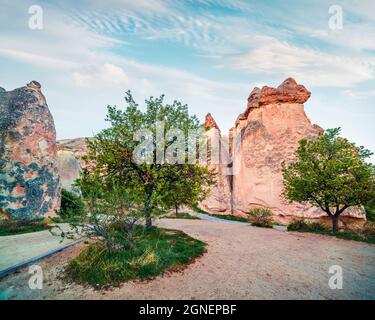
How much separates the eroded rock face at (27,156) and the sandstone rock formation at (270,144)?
18.3 m

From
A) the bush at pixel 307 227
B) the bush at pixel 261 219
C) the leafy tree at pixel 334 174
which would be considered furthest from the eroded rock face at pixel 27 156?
the bush at pixel 307 227

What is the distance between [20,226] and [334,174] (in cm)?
1771

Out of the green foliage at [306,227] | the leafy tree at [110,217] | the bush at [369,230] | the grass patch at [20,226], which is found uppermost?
the leafy tree at [110,217]

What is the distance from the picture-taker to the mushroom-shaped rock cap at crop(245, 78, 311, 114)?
22625 mm

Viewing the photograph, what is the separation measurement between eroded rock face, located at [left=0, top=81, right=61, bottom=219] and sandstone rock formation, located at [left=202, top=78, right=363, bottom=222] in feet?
60.1

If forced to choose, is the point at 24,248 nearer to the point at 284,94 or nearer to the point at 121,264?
the point at 121,264

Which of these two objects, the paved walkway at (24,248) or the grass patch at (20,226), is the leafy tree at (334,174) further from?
the grass patch at (20,226)

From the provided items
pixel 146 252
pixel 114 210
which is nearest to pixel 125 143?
pixel 114 210

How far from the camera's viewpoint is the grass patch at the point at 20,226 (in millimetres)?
11316

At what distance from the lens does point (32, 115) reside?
1515 cm

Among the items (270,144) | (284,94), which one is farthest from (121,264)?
(284,94)

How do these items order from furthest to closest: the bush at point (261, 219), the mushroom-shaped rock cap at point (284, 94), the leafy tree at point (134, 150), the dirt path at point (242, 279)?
the mushroom-shaped rock cap at point (284, 94), the bush at point (261, 219), the leafy tree at point (134, 150), the dirt path at point (242, 279)

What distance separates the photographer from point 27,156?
45.9 feet

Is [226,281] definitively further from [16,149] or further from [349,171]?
[16,149]
